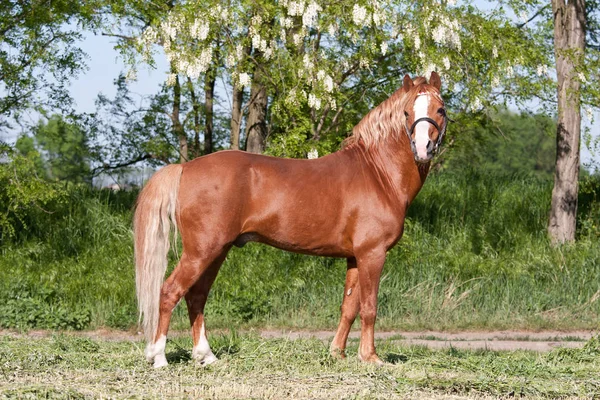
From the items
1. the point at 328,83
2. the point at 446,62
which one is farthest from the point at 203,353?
the point at 446,62

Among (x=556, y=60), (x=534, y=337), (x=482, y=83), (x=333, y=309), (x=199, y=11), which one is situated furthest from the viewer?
(x=556, y=60)

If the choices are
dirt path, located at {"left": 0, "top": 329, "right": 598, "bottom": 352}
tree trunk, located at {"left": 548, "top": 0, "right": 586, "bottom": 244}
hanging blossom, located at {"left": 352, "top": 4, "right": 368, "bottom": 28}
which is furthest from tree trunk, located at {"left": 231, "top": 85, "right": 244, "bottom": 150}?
tree trunk, located at {"left": 548, "top": 0, "right": 586, "bottom": 244}

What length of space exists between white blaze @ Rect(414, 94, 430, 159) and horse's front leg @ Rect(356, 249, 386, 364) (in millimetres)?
953

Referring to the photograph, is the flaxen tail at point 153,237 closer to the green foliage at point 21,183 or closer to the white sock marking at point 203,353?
the white sock marking at point 203,353

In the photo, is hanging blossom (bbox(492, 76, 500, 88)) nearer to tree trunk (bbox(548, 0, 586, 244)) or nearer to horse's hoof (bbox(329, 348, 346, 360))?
tree trunk (bbox(548, 0, 586, 244))

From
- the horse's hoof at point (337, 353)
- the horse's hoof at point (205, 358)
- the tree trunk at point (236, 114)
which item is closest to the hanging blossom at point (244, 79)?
the tree trunk at point (236, 114)

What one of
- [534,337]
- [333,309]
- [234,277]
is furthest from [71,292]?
[534,337]

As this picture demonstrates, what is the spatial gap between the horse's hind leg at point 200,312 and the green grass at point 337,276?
12.1 ft

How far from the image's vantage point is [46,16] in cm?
1283

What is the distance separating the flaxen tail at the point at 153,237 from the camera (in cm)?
695

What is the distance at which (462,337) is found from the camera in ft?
35.4

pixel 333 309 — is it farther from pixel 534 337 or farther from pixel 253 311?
pixel 534 337

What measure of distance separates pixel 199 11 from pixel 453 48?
4.00 m

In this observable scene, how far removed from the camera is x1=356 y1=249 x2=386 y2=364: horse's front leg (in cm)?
709
